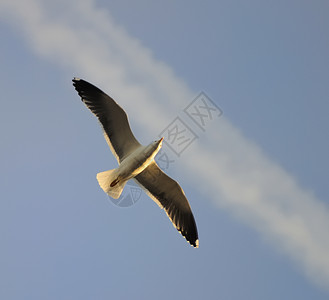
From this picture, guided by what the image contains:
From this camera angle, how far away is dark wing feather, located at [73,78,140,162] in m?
11.1

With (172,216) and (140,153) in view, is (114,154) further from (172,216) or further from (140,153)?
(172,216)

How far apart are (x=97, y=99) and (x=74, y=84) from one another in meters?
0.69

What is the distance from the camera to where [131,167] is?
1086 cm

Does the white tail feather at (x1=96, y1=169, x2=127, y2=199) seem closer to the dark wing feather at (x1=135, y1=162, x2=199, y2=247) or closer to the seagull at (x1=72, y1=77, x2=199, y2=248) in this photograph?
the seagull at (x1=72, y1=77, x2=199, y2=248)

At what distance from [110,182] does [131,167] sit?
23.3 inches

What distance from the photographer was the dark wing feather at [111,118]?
36.5ft

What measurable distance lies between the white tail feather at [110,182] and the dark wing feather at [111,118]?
54cm

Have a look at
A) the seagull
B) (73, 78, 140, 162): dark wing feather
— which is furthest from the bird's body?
(73, 78, 140, 162): dark wing feather

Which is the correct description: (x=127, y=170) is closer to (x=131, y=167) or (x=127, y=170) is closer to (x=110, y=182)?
(x=131, y=167)

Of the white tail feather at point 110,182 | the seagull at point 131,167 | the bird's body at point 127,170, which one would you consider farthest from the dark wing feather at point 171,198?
the white tail feather at point 110,182

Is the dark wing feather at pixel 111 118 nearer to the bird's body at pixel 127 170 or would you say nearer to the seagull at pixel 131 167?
the seagull at pixel 131 167

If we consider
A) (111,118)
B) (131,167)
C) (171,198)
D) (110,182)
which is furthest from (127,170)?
(171,198)

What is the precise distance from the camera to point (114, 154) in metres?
11.5

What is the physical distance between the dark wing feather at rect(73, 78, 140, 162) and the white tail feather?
54 cm
